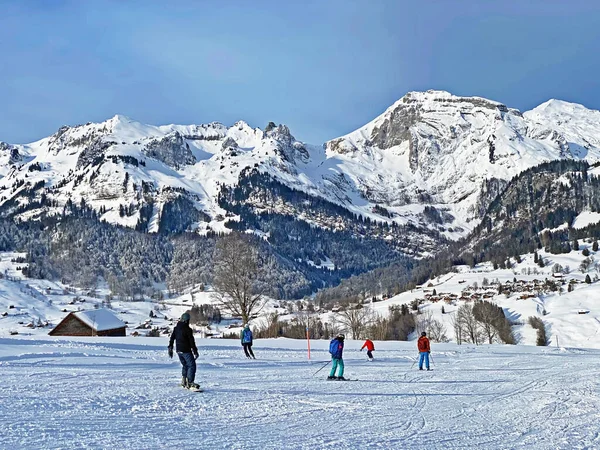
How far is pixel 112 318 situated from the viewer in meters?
81.1

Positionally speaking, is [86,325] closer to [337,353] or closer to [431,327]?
[337,353]

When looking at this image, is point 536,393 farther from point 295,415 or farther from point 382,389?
point 295,415

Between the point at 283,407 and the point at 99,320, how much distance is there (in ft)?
229

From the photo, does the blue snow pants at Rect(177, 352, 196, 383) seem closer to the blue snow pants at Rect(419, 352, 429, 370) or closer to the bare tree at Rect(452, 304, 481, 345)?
the blue snow pants at Rect(419, 352, 429, 370)

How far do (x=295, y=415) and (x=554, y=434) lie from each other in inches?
223

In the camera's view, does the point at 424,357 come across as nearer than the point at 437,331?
Yes

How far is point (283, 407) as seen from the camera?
14289 mm

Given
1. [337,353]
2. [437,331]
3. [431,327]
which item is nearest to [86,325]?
[337,353]

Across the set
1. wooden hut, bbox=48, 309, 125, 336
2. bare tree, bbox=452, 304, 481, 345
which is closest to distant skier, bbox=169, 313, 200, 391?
wooden hut, bbox=48, 309, 125, 336

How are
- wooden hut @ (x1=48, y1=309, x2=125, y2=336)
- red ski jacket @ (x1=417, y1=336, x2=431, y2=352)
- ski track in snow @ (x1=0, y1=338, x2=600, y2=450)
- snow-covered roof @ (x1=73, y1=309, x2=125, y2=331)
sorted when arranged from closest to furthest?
1. ski track in snow @ (x1=0, y1=338, x2=600, y2=450)
2. red ski jacket @ (x1=417, y1=336, x2=431, y2=352)
3. wooden hut @ (x1=48, y1=309, x2=125, y2=336)
4. snow-covered roof @ (x1=73, y1=309, x2=125, y2=331)

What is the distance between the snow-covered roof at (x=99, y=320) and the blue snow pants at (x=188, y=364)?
64.8 m

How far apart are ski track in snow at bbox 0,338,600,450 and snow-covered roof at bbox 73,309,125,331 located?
5431 cm

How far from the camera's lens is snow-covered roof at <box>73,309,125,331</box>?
252ft

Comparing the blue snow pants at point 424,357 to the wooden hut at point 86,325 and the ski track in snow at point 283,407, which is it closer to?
the ski track in snow at point 283,407
